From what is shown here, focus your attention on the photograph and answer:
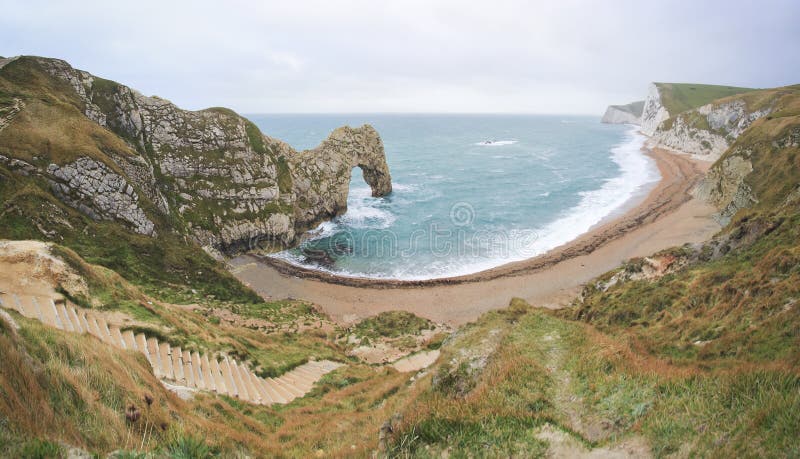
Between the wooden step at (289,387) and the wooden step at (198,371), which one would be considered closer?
the wooden step at (198,371)

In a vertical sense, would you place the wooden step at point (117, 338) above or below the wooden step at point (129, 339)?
above

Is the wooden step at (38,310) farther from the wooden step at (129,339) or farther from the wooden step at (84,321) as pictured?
the wooden step at (129,339)

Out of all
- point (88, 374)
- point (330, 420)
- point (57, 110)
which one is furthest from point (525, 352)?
point (57, 110)

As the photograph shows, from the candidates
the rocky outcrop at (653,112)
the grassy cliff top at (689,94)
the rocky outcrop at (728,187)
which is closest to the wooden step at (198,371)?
the rocky outcrop at (728,187)

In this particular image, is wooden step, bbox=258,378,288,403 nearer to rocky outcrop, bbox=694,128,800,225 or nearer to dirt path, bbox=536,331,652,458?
dirt path, bbox=536,331,652,458

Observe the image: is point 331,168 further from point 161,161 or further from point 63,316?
point 63,316

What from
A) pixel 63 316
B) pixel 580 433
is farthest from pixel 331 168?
pixel 580 433
